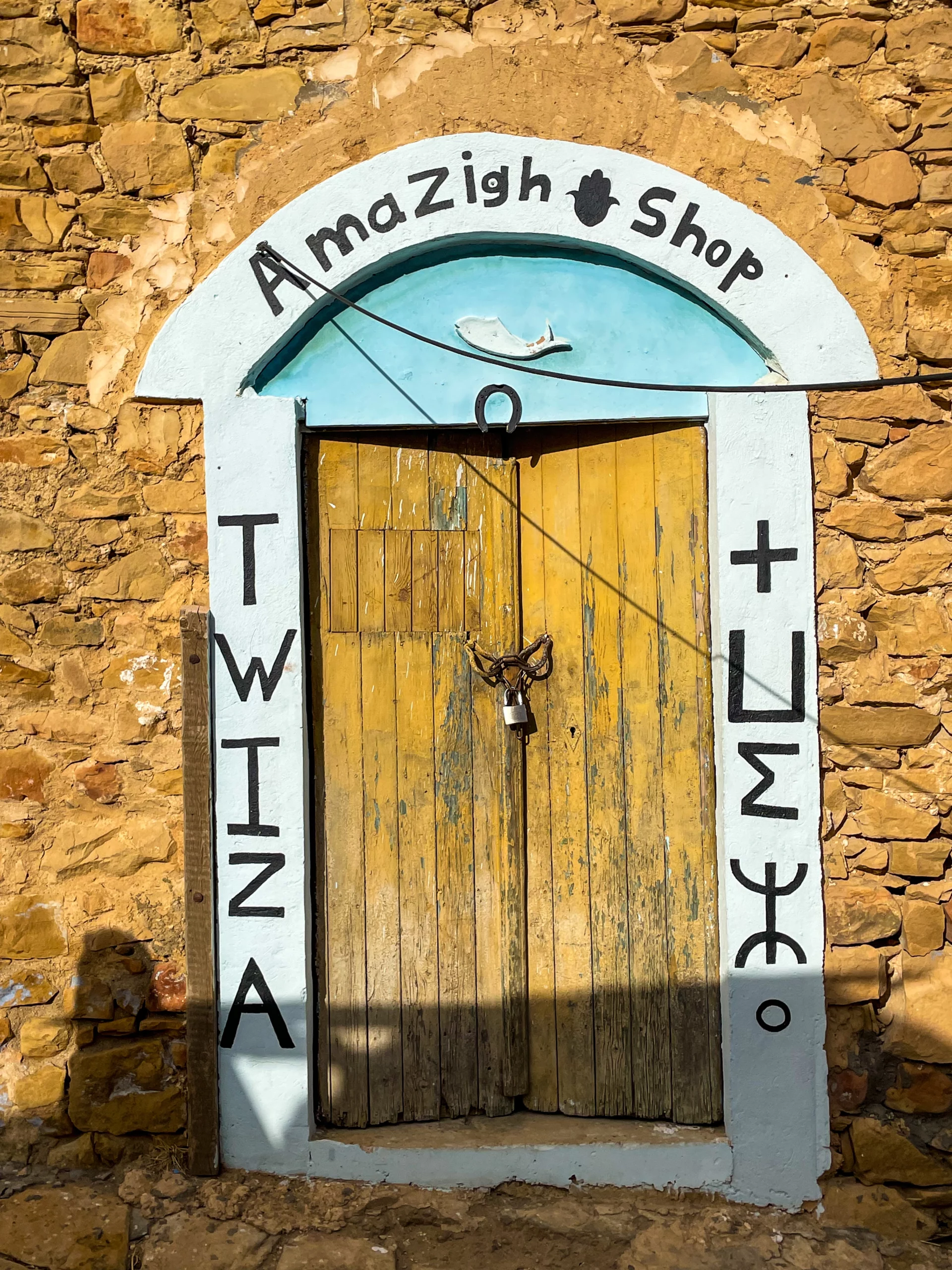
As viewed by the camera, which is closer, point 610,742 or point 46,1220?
point 46,1220

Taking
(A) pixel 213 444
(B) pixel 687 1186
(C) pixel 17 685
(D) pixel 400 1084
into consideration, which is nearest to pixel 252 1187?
(D) pixel 400 1084

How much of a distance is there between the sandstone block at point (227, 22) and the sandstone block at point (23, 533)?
1547mm

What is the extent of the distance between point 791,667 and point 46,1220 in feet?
8.76

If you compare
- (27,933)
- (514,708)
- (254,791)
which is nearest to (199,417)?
(254,791)

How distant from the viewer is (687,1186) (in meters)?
2.85

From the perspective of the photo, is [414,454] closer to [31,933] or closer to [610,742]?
[610,742]

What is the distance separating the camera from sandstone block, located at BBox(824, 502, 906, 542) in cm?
286

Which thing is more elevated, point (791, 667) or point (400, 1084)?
point (791, 667)

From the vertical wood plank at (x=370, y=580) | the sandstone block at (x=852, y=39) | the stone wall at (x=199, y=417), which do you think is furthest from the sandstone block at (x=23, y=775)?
the sandstone block at (x=852, y=39)

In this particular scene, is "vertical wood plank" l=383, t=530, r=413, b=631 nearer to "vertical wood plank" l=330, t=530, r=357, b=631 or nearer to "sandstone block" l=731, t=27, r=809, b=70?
"vertical wood plank" l=330, t=530, r=357, b=631

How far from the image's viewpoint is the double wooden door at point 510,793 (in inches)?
117

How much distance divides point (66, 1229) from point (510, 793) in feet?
5.75

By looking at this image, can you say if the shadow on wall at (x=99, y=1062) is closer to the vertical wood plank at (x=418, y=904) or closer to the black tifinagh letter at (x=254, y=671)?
the vertical wood plank at (x=418, y=904)

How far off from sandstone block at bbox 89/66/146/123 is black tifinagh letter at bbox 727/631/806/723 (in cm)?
242
